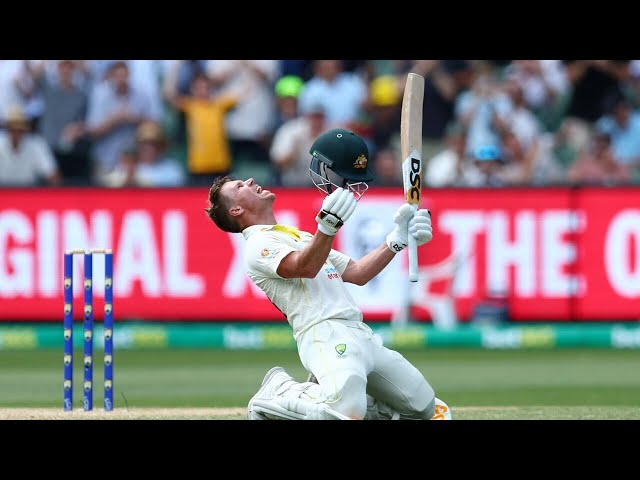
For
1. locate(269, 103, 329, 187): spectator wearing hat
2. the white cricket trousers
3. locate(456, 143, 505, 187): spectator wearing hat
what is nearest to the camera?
the white cricket trousers

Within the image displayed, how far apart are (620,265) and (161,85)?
4300 millimetres

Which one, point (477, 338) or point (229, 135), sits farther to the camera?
point (229, 135)

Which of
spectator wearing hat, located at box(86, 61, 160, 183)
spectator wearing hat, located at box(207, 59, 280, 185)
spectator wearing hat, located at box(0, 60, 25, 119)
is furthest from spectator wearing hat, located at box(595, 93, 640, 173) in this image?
spectator wearing hat, located at box(0, 60, 25, 119)

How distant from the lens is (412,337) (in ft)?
32.9

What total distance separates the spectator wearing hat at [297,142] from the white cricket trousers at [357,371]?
5.47 metres

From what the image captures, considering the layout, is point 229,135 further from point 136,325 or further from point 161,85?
point 136,325

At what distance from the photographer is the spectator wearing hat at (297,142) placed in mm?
11258

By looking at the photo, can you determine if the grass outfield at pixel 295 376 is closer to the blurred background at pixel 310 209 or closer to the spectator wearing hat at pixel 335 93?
the blurred background at pixel 310 209

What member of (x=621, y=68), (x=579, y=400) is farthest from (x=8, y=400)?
(x=621, y=68)

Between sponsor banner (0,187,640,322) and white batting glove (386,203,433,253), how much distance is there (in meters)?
4.40

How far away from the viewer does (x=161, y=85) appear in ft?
38.8

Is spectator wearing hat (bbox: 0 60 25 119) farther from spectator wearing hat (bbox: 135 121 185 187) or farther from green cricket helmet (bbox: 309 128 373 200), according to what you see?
green cricket helmet (bbox: 309 128 373 200)

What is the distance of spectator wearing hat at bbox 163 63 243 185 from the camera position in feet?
38.4

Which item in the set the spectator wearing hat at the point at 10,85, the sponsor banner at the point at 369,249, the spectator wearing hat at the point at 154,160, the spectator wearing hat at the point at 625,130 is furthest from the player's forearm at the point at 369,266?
the spectator wearing hat at the point at 10,85
